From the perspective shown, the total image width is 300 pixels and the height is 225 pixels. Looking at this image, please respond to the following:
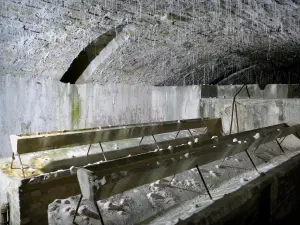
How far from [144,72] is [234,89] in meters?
2.05

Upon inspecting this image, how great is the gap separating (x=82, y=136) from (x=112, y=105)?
10.4 feet

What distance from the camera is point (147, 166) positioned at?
70.3 inches

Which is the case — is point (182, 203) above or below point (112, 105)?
below

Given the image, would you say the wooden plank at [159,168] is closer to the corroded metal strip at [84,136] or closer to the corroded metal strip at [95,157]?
the corroded metal strip at [95,157]

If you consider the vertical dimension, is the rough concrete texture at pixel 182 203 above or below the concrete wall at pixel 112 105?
below

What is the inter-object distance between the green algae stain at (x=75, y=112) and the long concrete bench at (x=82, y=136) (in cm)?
259

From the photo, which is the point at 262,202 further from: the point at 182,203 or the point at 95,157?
the point at 95,157

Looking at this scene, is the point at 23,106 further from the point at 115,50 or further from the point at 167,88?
the point at 167,88

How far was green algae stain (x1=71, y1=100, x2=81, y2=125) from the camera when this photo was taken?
5.80 m

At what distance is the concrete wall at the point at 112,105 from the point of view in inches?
179

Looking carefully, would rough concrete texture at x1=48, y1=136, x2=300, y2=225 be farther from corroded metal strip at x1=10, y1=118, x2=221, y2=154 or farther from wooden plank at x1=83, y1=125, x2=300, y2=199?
corroded metal strip at x1=10, y1=118, x2=221, y2=154

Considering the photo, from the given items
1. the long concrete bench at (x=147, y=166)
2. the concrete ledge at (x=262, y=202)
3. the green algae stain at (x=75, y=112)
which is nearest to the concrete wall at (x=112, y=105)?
the green algae stain at (x=75, y=112)

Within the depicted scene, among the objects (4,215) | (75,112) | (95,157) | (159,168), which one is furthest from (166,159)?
(75,112)

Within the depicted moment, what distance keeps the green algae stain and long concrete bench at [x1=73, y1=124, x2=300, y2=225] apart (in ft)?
13.2
